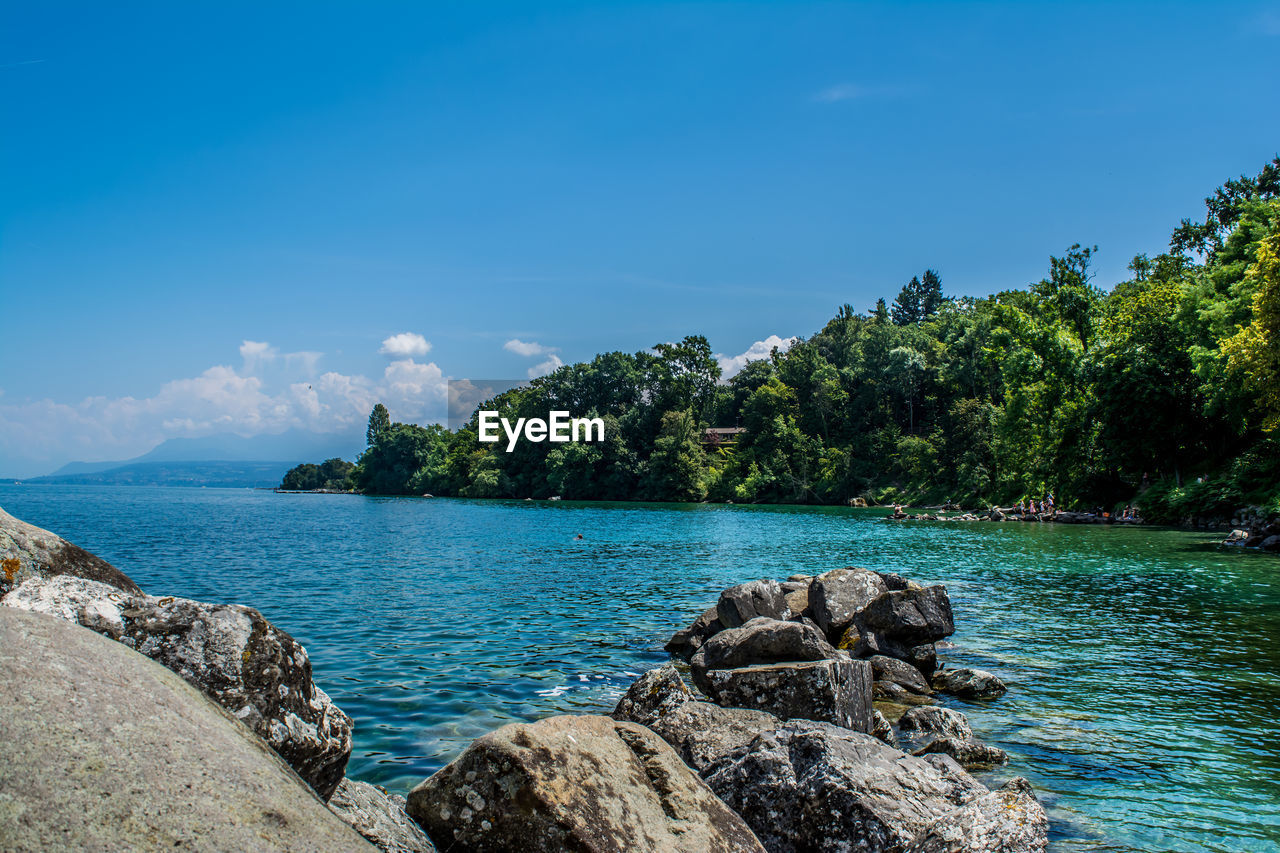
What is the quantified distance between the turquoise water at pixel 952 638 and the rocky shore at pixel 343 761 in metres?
2.30

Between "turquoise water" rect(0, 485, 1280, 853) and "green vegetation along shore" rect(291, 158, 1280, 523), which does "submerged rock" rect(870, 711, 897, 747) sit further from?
"green vegetation along shore" rect(291, 158, 1280, 523)

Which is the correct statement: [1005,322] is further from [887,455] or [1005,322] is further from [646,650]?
[646,650]

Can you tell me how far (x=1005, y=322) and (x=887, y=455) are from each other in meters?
31.7

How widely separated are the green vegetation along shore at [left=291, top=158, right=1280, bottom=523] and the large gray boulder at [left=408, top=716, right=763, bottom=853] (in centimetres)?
4173

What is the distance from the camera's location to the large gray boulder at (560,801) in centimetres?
509

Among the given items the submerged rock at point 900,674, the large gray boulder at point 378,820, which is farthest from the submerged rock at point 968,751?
the large gray boulder at point 378,820

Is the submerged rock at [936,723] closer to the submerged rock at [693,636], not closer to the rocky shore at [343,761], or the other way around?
the rocky shore at [343,761]

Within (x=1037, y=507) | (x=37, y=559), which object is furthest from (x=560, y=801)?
(x=1037, y=507)

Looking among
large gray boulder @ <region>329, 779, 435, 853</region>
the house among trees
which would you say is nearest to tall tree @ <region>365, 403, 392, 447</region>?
the house among trees

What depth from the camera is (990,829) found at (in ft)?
19.8

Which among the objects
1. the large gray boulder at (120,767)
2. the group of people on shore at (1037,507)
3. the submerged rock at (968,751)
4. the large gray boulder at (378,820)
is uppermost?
the large gray boulder at (120,767)

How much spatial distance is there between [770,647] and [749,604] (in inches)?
164

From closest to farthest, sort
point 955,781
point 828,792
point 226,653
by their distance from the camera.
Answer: point 226,653, point 828,792, point 955,781

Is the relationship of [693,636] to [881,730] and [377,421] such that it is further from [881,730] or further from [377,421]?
[377,421]
